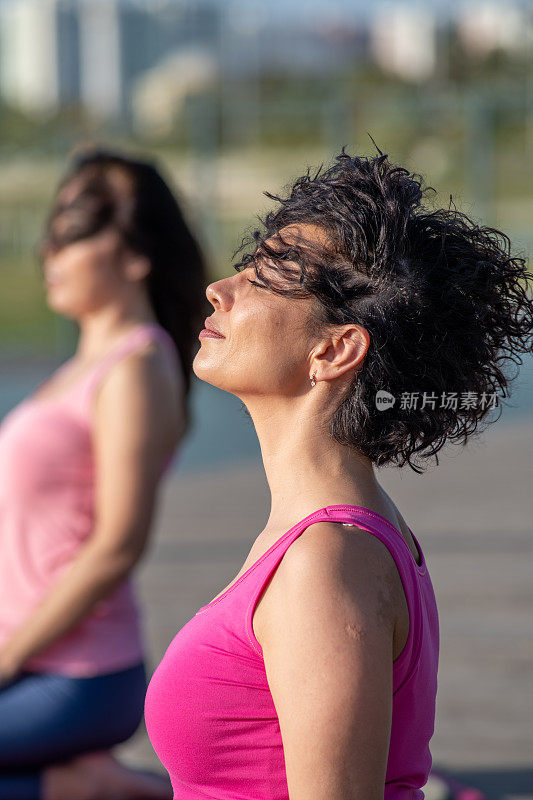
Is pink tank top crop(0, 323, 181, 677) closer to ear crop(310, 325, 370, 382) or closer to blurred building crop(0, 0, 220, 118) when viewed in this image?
ear crop(310, 325, 370, 382)

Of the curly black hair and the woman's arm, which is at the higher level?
the curly black hair

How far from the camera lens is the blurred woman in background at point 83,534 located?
8.02 ft

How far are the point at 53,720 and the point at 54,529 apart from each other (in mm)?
423

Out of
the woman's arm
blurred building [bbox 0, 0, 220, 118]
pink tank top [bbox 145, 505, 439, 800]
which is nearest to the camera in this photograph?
the woman's arm

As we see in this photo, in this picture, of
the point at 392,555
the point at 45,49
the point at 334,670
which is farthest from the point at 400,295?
the point at 45,49

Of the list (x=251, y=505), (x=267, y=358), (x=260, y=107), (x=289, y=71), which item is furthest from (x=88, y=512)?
(x=289, y=71)

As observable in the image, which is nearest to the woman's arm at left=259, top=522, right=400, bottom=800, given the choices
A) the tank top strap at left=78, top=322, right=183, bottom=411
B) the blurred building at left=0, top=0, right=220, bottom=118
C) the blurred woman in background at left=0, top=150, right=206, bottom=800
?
the blurred woman in background at left=0, top=150, right=206, bottom=800

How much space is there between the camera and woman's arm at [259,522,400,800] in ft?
3.79

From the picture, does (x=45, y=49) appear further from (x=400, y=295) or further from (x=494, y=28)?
(x=400, y=295)

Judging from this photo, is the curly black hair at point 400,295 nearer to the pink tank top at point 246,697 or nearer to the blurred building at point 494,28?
the pink tank top at point 246,697

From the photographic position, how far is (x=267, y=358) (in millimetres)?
1345

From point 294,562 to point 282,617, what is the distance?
0.20ft

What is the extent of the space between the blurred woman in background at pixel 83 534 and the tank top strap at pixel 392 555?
127 cm

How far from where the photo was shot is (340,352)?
131 cm
